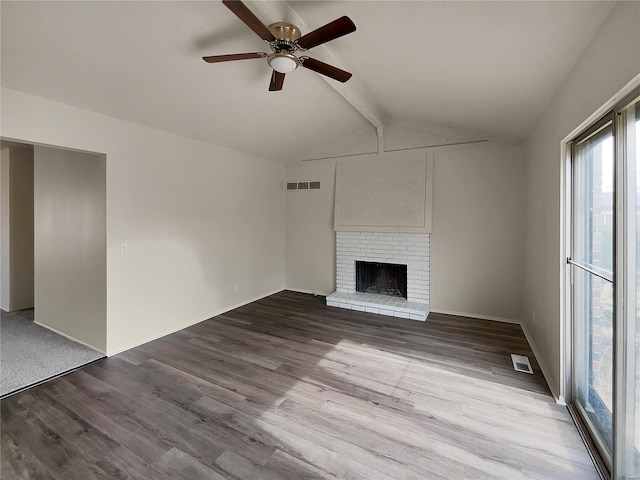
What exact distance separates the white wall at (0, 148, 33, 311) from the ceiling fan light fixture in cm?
493

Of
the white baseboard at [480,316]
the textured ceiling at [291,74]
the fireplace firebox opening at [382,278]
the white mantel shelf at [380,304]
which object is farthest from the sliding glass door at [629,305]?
the fireplace firebox opening at [382,278]

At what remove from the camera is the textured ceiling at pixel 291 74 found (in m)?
1.71

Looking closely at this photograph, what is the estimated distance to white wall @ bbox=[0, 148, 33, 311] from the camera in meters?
4.31

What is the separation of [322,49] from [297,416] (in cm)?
293

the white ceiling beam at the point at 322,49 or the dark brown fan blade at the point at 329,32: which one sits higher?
the white ceiling beam at the point at 322,49

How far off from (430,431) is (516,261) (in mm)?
2927

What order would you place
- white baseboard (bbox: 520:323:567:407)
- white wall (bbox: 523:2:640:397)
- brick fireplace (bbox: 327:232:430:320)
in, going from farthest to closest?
brick fireplace (bbox: 327:232:430:320)
white baseboard (bbox: 520:323:567:407)
white wall (bbox: 523:2:640:397)

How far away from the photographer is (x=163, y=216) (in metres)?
3.40

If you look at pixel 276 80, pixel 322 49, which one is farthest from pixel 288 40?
pixel 322 49

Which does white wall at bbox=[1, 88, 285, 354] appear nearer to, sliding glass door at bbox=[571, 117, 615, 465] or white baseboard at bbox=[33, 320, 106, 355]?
white baseboard at bbox=[33, 320, 106, 355]

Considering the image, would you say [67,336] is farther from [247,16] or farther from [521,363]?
[521,363]

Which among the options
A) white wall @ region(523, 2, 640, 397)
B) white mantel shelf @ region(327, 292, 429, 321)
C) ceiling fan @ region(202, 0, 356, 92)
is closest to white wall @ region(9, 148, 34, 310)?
ceiling fan @ region(202, 0, 356, 92)

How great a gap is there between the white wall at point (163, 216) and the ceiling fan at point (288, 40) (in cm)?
173

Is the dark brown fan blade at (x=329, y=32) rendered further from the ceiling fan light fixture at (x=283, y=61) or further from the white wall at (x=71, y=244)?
the white wall at (x=71, y=244)
